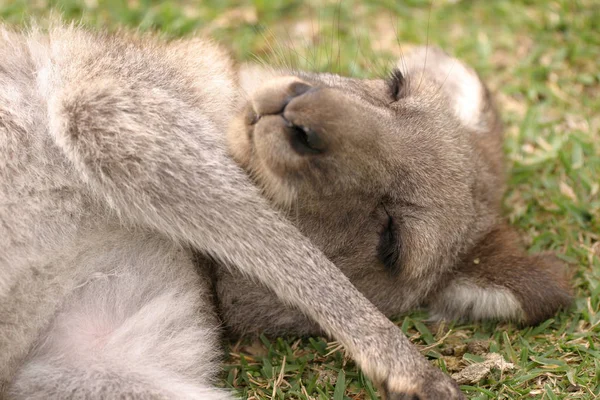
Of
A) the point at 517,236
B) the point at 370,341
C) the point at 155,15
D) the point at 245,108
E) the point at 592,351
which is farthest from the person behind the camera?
the point at 155,15

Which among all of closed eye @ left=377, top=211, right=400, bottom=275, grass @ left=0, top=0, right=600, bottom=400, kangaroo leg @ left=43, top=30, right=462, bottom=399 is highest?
kangaroo leg @ left=43, top=30, right=462, bottom=399

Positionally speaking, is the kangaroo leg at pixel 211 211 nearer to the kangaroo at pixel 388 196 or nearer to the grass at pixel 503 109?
the kangaroo at pixel 388 196

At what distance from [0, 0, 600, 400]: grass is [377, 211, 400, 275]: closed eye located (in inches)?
16.7

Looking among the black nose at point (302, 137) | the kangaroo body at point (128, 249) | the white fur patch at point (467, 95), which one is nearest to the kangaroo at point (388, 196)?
the black nose at point (302, 137)

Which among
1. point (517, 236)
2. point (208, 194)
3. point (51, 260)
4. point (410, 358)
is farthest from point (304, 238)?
point (517, 236)

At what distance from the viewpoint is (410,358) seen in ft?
12.0

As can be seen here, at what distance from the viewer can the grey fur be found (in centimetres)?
362

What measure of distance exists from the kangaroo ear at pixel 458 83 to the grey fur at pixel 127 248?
1.63 metres

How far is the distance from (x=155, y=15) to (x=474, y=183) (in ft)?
10.6

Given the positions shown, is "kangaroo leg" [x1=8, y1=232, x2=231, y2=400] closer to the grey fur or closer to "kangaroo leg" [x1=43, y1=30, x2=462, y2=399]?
the grey fur

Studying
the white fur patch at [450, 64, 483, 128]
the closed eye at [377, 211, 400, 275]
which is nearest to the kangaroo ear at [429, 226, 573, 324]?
the closed eye at [377, 211, 400, 275]

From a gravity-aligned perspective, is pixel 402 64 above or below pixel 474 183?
above

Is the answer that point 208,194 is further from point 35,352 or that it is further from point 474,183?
point 474,183

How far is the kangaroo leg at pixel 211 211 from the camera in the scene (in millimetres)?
3662
